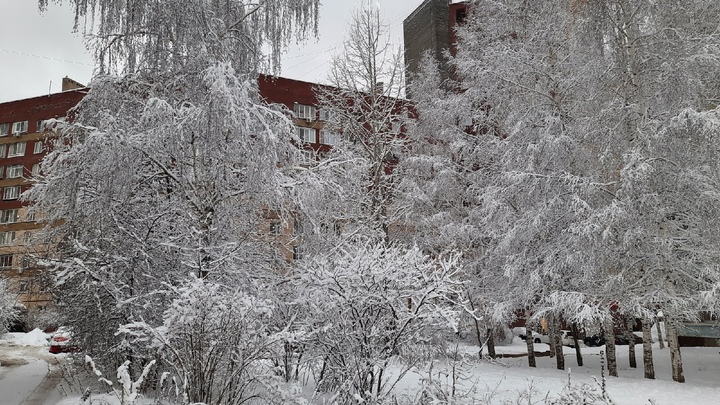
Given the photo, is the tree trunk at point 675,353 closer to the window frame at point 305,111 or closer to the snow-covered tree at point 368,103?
the snow-covered tree at point 368,103

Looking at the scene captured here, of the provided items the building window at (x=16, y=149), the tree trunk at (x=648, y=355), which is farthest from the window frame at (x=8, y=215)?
the tree trunk at (x=648, y=355)

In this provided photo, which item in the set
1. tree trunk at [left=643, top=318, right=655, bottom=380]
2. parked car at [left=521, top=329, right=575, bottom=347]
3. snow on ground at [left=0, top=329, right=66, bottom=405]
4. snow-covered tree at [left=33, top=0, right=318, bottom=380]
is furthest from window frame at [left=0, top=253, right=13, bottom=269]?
tree trunk at [left=643, top=318, right=655, bottom=380]

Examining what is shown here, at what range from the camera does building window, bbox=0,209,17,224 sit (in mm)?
47406

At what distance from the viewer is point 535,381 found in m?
12.1

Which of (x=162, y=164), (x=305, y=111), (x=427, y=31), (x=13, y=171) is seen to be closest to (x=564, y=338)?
(x=162, y=164)

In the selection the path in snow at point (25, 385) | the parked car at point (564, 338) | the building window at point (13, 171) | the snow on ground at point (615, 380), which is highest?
the building window at point (13, 171)

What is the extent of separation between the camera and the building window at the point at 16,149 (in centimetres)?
4953

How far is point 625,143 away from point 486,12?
8527 mm

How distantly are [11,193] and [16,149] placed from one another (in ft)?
15.3

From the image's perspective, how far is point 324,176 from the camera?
33.9 ft

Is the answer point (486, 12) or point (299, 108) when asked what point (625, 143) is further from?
point (299, 108)

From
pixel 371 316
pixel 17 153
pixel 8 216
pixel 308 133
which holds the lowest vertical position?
pixel 371 316

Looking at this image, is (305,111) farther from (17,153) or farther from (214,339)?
(214,339)

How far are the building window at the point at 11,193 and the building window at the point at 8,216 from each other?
1.33 meters
